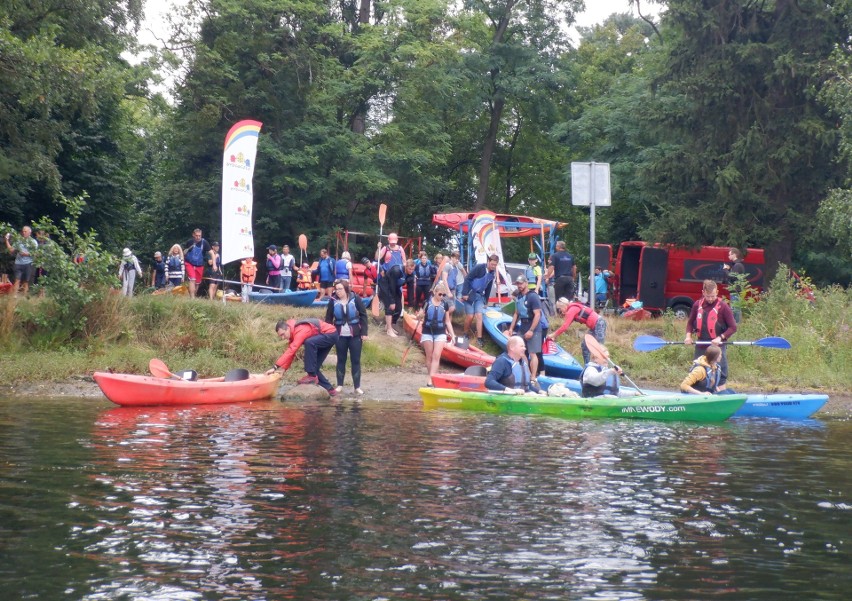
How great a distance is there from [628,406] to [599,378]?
28.1 inches

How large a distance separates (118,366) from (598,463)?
10.7m

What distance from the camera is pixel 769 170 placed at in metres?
29.6

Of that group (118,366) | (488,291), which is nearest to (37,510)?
(118,366)

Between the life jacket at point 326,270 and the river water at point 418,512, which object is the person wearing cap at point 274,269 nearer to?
the life jacket at point 326,270

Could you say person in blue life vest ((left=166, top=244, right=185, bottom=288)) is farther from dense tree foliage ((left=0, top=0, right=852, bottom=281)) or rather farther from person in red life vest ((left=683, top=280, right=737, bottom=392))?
person in red life vest ((left=683, top=280, right=737, bottom=392))

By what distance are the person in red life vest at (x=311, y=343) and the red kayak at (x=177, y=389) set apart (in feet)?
1.56

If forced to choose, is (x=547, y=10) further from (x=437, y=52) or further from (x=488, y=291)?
(x=488, y=291)

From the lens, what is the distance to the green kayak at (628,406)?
14.7 meters

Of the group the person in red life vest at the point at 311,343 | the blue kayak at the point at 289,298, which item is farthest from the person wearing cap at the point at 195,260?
the person in red life vest at the point at 311,343

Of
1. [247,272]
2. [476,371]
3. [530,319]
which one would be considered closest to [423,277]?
[247,272]

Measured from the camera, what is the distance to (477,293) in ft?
72.3

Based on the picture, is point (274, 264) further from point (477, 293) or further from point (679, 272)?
point (679, 272)

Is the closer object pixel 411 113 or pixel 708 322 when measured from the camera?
pixel 708 322

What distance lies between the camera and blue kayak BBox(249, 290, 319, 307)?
24.1 metres
